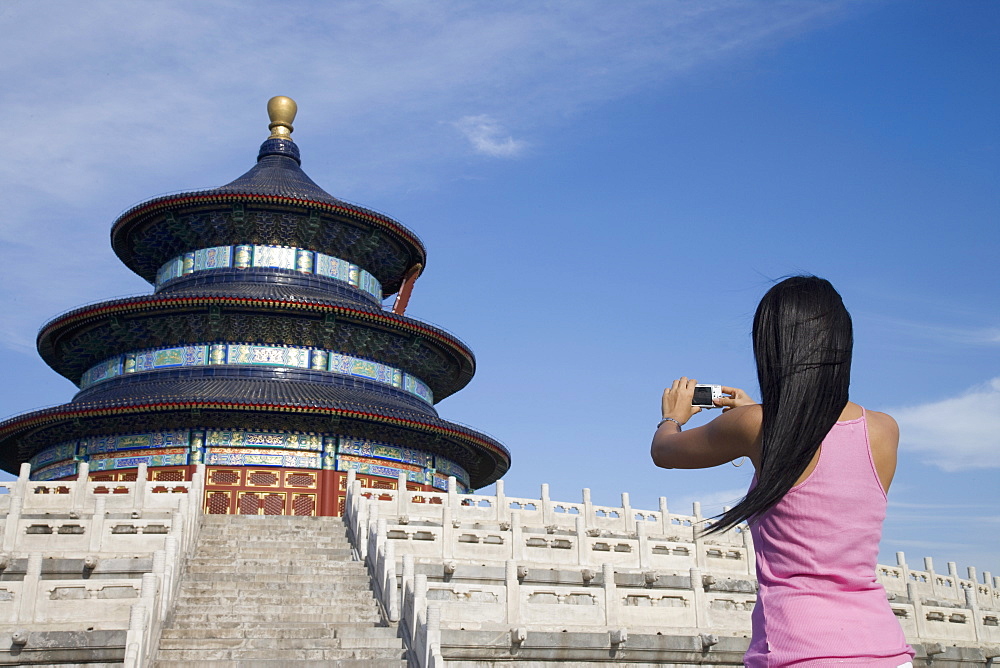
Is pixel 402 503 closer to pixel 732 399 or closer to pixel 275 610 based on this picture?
pixel 275 610

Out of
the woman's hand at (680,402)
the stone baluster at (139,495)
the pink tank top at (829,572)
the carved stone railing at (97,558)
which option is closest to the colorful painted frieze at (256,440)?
the carved stone railing at (97,558)

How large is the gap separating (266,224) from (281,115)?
23.0 ft

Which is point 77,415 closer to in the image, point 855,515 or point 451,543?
point 451,543

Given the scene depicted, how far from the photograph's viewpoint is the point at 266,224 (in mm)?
36469

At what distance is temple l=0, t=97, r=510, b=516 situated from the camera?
3069 cm

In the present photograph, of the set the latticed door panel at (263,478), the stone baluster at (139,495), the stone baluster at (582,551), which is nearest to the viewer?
the stone baluster at (582,551)

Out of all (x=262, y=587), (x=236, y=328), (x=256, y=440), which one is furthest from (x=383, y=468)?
(x=262, y=587)

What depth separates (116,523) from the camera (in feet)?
53.1

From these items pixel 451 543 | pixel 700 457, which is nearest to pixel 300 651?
pixel 451 543

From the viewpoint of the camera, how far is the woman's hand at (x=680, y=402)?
3252 millimetres

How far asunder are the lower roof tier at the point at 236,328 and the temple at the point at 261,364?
0.05 meters

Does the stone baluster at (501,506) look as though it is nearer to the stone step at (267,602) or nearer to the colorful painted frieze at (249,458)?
the stone step at (267,602)

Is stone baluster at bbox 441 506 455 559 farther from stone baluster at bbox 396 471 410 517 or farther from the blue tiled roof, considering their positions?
the blue tiled roof

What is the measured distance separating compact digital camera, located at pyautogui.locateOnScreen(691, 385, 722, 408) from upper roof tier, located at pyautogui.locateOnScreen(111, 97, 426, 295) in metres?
A: 33.4
